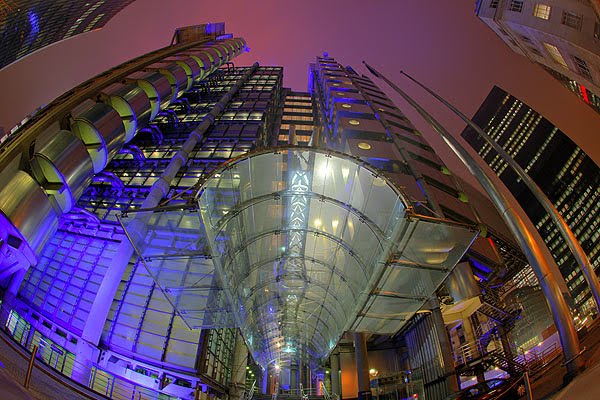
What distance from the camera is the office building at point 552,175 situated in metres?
68.6

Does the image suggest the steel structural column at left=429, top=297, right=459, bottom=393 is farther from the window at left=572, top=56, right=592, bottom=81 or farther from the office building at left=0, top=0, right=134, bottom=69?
the office building at left=0, top=0, right=134, bottom=69

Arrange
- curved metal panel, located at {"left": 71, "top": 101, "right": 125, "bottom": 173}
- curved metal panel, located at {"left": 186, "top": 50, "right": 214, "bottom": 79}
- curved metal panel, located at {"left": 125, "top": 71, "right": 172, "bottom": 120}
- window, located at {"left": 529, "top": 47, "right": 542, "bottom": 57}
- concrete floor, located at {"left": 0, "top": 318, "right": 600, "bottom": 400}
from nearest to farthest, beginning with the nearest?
concrete floor, located at {"left": 0, "top": 318, "right": 600, "bottom": 400} < curved metal panel, located at {"left": 71, "top": 101, "right": 125, "bottom": 173} < curved metal panel, located at {"left": 125, "top": 71, "right": 172, "bottom": 120} < window, located at {"left": 529, "top": 47, "right": 542, "bottom": 57} < curved metal panel, located at {"left": 186, "top": 50, "right": 214, "bottom": 79}

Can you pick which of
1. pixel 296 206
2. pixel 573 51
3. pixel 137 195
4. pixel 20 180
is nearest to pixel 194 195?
pixel 296 206

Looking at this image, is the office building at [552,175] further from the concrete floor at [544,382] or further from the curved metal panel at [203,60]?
the concrete floor at [544,382]

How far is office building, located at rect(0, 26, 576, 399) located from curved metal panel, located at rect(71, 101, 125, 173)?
0.12m

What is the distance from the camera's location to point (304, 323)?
19312mm

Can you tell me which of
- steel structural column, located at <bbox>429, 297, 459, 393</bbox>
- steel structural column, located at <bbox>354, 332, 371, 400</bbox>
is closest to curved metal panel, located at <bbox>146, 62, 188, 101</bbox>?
steel structural column, located at <bbox>354, 332, 371, 400</bbox>

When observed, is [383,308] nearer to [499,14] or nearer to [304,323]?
[304,323]

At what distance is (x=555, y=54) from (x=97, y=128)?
3240 centimetres

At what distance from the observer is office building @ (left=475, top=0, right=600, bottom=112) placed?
18.8 metres

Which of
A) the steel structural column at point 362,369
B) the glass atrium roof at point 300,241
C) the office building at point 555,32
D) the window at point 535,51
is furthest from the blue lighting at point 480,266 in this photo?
the window at point 535,51

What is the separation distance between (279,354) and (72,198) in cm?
1958

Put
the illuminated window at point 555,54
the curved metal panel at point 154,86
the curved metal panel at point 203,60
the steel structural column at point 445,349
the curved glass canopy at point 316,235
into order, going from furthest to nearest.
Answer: the curved metal panel at point 203,60
the curved metal panel at point 154,86
the illuminated window at point 555,54
the steel structural column at point 445,349
the curved glass canopy at point 316,235

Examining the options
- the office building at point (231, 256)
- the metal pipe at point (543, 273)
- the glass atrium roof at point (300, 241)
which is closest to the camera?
the metal pipe at point (543, 273)
